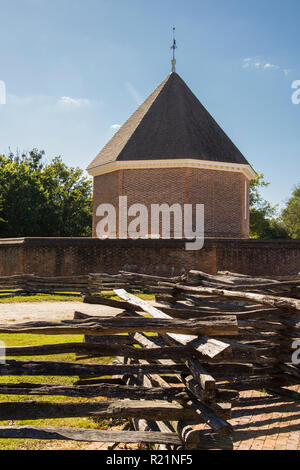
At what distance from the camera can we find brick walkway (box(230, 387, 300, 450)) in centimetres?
466

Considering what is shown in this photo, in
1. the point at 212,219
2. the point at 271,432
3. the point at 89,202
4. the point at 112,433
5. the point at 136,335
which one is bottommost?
the point at 271,432

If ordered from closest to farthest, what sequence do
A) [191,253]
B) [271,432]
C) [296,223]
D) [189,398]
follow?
1. [189,398]
2. [271,432]
3. [191,253]
4. [296,223]

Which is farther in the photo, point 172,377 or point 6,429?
point 172,377

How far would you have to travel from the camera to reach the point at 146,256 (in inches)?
793

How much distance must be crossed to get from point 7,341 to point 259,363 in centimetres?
524

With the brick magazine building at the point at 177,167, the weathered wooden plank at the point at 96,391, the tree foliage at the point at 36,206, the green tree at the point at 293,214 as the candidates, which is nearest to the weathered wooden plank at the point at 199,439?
the weathered wooden plank at the point at 96,391

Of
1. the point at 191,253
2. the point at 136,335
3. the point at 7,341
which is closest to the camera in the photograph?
the point at 136,335

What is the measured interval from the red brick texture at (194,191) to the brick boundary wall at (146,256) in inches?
145

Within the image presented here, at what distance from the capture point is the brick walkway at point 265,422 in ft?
15.3

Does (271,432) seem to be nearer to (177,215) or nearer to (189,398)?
(189,398)

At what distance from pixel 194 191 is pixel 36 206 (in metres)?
17.8

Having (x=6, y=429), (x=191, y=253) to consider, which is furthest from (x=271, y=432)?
(x=191, y=253)

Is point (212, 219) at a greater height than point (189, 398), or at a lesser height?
greater

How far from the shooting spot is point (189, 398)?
4.55 m
